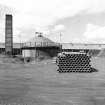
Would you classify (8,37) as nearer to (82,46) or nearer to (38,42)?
(38,42)

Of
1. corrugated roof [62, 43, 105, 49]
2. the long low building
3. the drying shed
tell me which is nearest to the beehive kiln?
the drying shed

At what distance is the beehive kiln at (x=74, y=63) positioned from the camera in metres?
15.4

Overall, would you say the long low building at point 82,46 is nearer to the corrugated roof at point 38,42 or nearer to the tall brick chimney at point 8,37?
the corrugated roof at point 38,42

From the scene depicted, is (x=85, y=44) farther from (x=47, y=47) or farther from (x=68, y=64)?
(x=68, y=64)

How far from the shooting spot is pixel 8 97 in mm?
7031

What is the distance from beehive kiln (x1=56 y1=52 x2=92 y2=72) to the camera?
15374 millimetres

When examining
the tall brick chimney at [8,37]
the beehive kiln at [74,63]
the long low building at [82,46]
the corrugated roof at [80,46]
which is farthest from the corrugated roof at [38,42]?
the beehive kiln at [74,63]

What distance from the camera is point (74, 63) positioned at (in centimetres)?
1570

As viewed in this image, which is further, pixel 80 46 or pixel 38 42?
pixel 80 46

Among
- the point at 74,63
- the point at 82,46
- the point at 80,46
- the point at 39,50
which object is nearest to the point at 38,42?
the point at 39,50

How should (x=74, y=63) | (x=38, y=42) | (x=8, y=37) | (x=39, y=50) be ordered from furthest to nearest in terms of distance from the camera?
(x=8, y=37) → (x=38, y=42) → (x=39, y=50) → (x=74, y=63)

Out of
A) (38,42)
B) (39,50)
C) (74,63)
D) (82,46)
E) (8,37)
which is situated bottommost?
(74,63)

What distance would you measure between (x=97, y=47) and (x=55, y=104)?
162 feet

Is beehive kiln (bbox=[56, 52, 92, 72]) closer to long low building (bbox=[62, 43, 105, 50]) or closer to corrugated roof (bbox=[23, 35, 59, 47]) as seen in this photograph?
corrugated roof (bbox=[23, 35, 59, 47])
